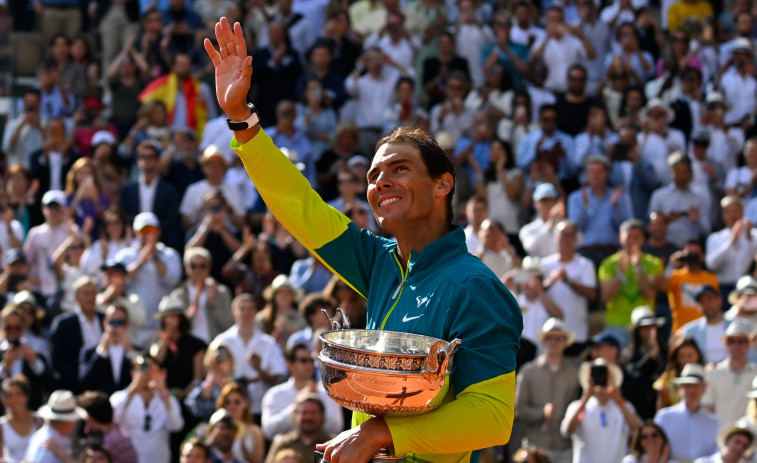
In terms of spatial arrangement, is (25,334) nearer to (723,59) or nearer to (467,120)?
(467,120)

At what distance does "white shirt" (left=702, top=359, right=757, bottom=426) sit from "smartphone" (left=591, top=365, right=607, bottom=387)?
81 cm

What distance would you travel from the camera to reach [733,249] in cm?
1276

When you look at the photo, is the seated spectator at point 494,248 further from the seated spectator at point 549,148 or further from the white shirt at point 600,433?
the seated spectator at point 549,148

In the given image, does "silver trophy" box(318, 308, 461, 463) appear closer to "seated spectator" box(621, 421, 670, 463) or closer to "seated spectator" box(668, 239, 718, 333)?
"seated spectator" box(621, 421, 670, 463)

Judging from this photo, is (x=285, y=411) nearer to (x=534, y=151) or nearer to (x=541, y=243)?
(x=541, y=243)

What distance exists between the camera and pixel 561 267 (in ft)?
39.3

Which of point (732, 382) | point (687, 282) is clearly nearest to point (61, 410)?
point (732, 382)

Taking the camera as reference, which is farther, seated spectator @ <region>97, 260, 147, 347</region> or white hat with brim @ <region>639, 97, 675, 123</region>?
white hat with brim @ <region>639, 97, 675, 123</region>

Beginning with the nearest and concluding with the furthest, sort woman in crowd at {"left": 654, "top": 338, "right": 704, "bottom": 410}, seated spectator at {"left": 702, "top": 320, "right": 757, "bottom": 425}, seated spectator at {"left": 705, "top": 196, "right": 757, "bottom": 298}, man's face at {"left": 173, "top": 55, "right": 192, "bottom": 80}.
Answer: seated spectator at {"left": 702, "top": 320, "right": 757, "bottom": 425} → woman in crowd at {"left": 654, "top": 338, "right": 704, "bottom": 410} → seated spectator at {"left": 705, "top": 196, "right": 757, "bottom": 298} → man's face at {"left": 173, "top": 55, "right": 192, "bottom": 80}

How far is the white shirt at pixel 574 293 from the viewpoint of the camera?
11.8 metres

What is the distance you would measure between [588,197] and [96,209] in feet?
16.0

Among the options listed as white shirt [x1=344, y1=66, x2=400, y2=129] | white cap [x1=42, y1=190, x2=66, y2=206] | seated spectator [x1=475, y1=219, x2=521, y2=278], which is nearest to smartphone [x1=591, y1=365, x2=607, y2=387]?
seated spectator [x1=475, y1=219, x2=521, y2=278]

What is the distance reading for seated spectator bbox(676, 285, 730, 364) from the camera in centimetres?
1102

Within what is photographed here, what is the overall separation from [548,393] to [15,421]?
4.06m
